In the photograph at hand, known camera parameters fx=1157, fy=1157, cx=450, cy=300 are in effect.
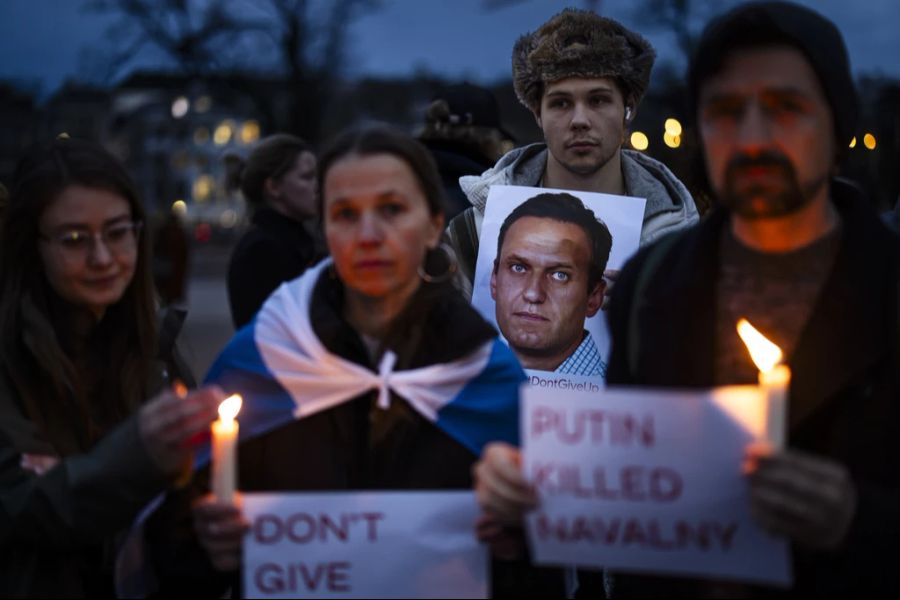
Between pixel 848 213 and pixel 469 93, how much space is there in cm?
355

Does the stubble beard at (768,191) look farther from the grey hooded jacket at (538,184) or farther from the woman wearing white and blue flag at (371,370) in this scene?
the grey hooded jacket at (538,184)

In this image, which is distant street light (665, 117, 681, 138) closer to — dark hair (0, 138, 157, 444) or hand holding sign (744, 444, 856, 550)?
dark hair (0, 138, 157, 444)

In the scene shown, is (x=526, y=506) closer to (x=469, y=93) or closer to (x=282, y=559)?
(x=282, y=559)

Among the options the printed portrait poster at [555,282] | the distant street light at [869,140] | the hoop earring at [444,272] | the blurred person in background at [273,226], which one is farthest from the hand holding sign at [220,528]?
the distant street light at [869,140]

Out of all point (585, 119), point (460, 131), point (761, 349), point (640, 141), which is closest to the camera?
point (761, 349)

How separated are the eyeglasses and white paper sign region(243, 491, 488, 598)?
819 millimetres

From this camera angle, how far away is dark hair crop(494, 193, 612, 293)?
3943mm

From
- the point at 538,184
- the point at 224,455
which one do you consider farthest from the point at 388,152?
the point at 538,184

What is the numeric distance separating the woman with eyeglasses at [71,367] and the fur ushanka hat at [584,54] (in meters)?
1.76

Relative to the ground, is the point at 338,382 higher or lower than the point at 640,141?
lower

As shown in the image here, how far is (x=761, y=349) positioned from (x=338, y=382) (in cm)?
104

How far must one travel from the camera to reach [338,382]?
2.70m

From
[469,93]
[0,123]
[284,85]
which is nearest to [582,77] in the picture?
[469,93]

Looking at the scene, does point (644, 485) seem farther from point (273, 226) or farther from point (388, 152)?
point (273, 226)
